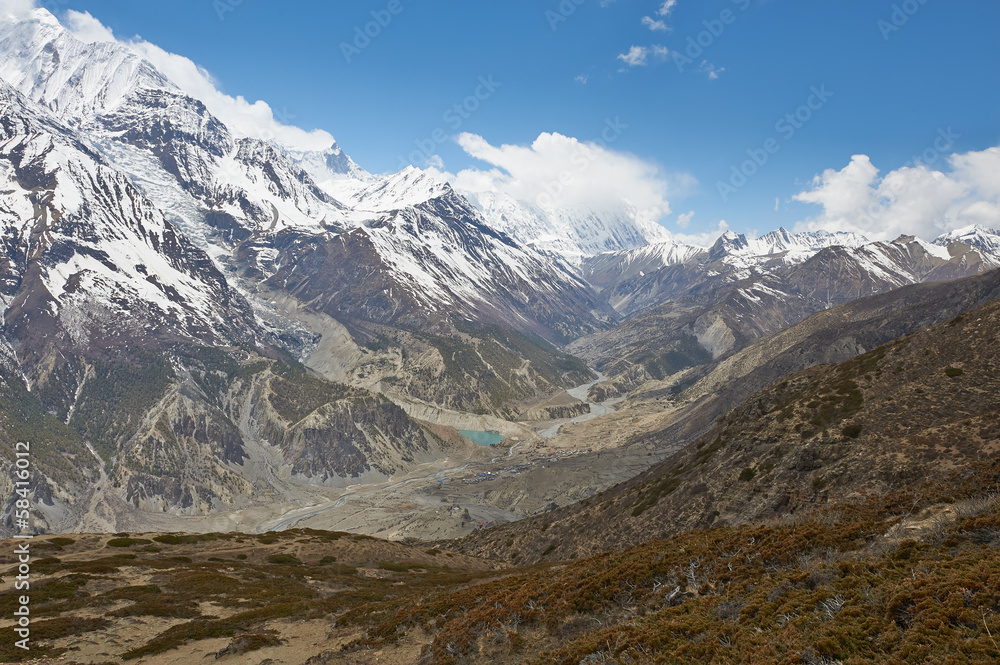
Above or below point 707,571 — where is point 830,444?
below

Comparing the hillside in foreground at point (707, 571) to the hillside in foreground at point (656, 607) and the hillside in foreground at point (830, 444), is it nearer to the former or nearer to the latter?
the hillside in foreground at point (656, 607)

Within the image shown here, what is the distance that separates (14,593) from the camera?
51.4 m

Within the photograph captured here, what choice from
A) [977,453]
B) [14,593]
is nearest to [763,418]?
[977,453]

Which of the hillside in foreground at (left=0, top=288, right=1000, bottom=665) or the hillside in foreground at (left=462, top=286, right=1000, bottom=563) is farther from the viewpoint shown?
the hillside in foreground at (left=462, top=286, right=1000, bottom=563)

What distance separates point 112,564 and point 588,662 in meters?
Result: 70.2

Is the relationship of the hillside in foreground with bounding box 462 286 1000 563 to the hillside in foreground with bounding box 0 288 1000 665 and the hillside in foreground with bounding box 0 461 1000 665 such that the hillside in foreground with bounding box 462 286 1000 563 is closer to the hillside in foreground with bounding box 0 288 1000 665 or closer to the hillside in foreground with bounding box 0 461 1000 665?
the hillside in foreground with bounding box 0 288 1000 665

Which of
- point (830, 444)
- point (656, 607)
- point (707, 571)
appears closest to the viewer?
point (656, 607)

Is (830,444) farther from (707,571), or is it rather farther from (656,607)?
(656,607)

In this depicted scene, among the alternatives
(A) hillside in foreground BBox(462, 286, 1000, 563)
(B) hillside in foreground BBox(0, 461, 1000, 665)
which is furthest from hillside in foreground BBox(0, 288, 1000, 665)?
(A) hillside in foreground BBox(462, 286, 1000, 563)

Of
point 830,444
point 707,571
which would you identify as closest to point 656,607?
point 707,571

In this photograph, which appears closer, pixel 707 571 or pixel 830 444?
pixel 707 571

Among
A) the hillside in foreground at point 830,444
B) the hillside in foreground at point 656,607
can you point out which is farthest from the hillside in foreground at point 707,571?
the hillside in foreground at point 830,444

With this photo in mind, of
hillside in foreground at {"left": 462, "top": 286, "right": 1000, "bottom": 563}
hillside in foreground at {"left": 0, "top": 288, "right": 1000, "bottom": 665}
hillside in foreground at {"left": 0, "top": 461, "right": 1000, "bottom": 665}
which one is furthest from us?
hillside in foreground at {"left": 462, "top": 286, "right": 1000, "bottom": 563}

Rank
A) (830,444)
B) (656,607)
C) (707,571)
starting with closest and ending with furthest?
1. (656,607)
2. (707,571)
3. (830,444)
